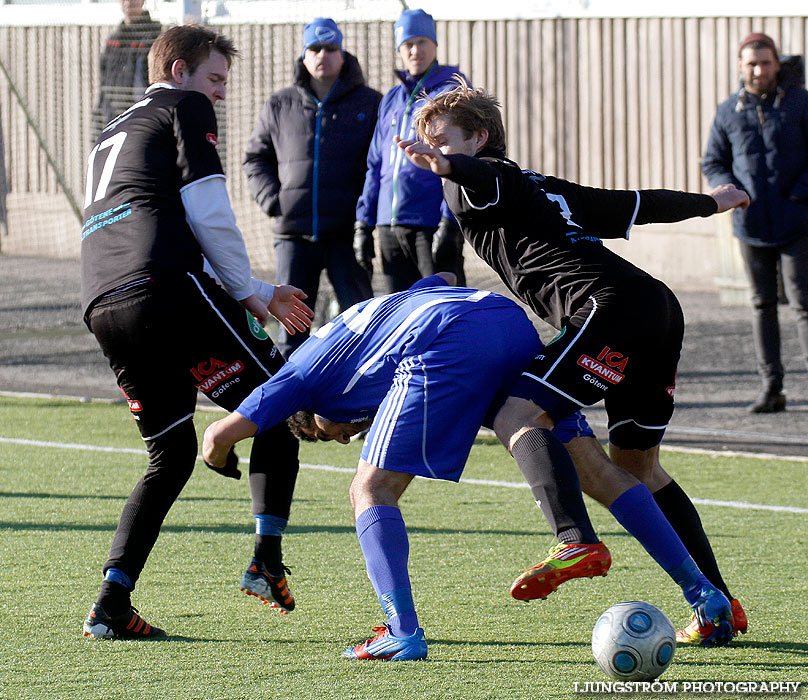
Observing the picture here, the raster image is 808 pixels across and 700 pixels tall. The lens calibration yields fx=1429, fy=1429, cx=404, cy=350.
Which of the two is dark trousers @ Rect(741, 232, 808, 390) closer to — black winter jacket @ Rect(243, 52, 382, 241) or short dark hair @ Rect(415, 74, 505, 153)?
black winter jacket @ Rect(243, 52, 382, 241)

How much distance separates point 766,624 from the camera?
15.5 feet

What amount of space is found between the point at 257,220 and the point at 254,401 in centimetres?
928

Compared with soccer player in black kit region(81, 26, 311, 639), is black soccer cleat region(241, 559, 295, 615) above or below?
below

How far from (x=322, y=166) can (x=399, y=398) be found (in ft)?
14.5

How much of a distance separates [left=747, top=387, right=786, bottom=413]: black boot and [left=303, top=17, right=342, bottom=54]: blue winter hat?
3.53 meters

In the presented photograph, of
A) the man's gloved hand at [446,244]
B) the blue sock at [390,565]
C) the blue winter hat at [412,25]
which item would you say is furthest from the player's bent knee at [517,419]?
the blue winter hat at [412,25]

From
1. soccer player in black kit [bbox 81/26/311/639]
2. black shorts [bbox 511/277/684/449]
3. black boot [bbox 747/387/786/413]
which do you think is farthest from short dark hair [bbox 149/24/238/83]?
black boot [bbox 747/387/786/413]

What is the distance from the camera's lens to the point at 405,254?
8.41 metres

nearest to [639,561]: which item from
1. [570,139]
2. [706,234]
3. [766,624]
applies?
[766,624]

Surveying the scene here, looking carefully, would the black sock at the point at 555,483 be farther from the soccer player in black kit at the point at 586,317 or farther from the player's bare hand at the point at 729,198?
the player's bare hand at the point at 729,198

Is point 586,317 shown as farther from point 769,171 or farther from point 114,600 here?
point 769,171

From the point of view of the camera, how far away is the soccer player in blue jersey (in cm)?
424

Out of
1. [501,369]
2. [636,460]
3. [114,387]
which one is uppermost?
[501,369]

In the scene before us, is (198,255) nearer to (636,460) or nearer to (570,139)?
(636,460)
